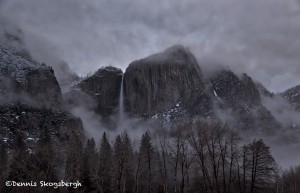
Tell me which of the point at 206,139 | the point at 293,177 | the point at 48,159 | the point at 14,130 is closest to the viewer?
the point at 206,139

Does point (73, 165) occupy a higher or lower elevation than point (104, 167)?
lower

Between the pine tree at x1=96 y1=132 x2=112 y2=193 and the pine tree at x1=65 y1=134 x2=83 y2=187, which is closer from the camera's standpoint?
the pine tree at x1=96 y1=132 x2=112 y2=193

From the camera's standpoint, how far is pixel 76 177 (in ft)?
246

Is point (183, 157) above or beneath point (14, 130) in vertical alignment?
beneath

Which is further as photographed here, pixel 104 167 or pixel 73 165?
pixel 104 167

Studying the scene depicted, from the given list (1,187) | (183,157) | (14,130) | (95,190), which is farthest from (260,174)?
(14,130)

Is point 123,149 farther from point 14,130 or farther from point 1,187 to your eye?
point 14,130

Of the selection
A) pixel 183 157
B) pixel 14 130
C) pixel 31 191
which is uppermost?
pixel 14 130

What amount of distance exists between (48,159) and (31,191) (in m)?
8.44

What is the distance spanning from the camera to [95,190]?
71.9 m

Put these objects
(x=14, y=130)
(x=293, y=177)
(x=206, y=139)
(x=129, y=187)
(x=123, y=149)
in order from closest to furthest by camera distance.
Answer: (x=206, y=139) → (x=123, y=149) → (x=129, y=187) → (x=293, y=177) → (x=14, y=130)

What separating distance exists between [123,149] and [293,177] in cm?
8886

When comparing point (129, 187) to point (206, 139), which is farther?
point (129, 187)

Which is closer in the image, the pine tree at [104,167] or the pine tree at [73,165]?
the pine tree at [104,167]
